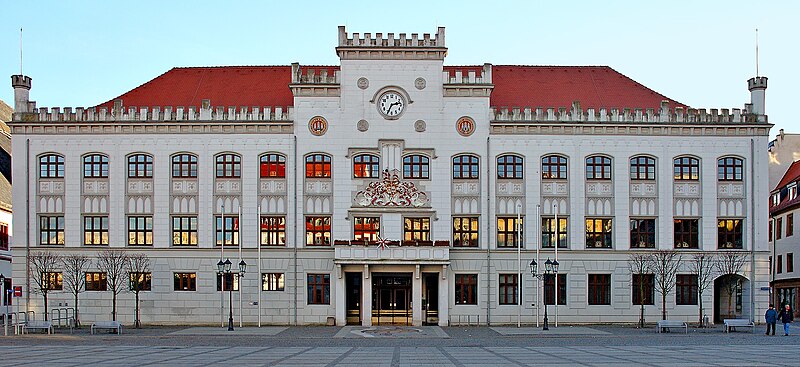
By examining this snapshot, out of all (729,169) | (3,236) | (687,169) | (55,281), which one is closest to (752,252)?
(729,169)

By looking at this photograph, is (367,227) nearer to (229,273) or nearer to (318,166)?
(318,166)

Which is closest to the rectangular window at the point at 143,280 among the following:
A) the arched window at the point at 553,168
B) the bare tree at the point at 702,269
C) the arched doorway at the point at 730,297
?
the arched window at the point at 553,168

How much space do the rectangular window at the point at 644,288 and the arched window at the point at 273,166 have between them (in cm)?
2232

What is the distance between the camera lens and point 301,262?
52.9m

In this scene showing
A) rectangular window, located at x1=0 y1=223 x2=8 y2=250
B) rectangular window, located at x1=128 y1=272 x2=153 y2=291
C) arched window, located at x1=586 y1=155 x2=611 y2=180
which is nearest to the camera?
rectangular window, located at x1=128 y1=272 x2=153 y2=291

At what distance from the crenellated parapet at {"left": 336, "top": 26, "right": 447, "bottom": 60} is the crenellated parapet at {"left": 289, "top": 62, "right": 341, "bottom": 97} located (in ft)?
5.27

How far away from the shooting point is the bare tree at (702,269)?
51.4 metres

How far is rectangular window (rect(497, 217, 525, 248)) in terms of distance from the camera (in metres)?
53.3

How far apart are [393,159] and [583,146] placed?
38.3ft

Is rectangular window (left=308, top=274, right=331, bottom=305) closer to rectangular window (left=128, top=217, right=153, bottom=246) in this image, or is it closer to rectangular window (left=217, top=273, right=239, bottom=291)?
rectangular window (left=217, top=273, right=239, bottom=291)

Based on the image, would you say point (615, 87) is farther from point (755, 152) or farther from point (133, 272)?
point (133, 272)

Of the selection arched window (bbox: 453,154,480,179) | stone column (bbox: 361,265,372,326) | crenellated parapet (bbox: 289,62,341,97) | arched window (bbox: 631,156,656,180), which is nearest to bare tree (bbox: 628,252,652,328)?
arched window (bbox: 631,156,656,180)

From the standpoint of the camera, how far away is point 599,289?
53250 millimetres

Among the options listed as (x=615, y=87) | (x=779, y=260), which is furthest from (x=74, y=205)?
(x=779, y=260)
